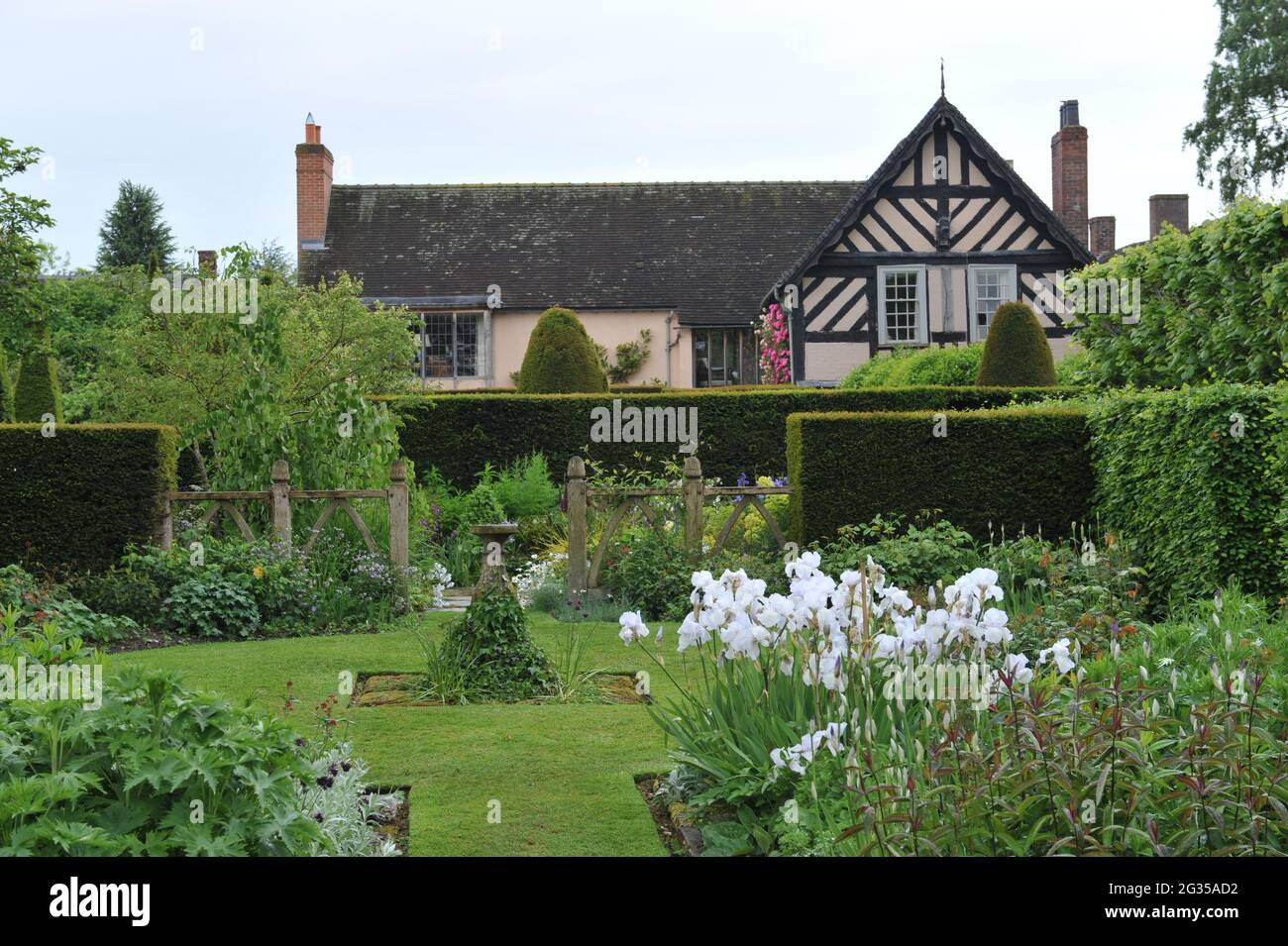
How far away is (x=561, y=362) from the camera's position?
19078mm

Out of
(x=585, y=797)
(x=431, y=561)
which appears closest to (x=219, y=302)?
(x=431, y=561)

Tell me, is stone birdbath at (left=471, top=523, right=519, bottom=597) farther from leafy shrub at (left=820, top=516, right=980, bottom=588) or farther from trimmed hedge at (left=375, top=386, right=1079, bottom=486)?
trimmed hedge at (left=375, top=386, right=1079, bottom=486)

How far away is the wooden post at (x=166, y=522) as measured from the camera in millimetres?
11266

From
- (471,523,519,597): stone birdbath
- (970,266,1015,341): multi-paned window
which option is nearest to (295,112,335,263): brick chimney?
(970,266,1015,341): multi-paned window

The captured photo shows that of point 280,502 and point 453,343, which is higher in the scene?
point 453,343

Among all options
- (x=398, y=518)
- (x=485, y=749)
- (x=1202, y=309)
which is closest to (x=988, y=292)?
(x=1202, y=309)

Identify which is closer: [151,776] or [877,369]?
[151,776]

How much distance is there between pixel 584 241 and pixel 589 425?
647 inches

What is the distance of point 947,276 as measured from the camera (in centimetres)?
2556

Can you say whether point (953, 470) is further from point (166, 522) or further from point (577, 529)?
point (166, 522)

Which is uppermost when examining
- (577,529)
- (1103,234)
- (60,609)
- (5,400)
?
(1103,234)

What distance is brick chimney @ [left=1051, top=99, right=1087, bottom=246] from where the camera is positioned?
3067 centimetres

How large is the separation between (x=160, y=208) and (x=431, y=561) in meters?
35.0

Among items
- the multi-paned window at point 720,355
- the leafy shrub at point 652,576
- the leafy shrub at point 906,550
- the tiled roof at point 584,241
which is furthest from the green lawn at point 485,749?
the tiled roof at point 584,241
